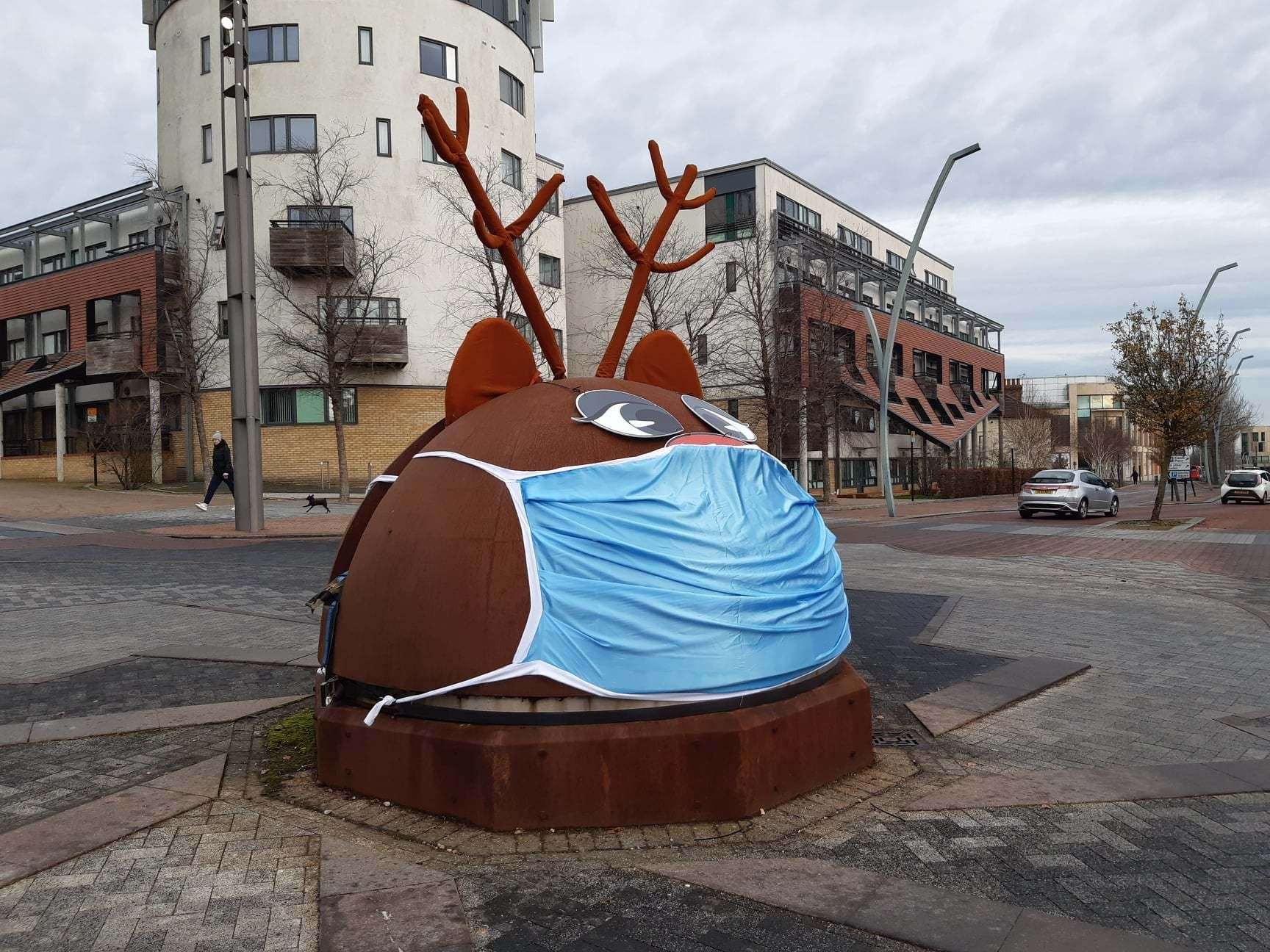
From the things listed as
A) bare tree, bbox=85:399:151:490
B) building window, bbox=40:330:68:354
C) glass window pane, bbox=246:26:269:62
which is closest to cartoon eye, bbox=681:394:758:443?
bare tree, bbox=85:399:151:490

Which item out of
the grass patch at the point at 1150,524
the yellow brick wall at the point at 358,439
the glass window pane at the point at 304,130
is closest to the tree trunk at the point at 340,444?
the yellow brick wall at the point at 358,439

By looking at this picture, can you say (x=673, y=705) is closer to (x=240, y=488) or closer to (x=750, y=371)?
(x=240, y=488)

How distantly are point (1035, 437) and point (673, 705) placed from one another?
70667 millimetres

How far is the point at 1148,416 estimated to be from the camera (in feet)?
83.4

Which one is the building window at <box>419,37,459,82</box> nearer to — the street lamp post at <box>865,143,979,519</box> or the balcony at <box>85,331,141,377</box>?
the balcony at <box>85,331,141,377</box>

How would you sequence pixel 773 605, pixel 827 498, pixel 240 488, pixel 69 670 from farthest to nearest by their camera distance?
pixel 827 498, pixel 240 488, pixel 69 670, pixel 773 605

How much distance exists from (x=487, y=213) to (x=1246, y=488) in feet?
138

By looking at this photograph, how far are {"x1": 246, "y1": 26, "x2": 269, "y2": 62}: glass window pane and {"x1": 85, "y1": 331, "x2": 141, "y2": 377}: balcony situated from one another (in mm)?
10894

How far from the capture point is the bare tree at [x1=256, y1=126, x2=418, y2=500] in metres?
31.9

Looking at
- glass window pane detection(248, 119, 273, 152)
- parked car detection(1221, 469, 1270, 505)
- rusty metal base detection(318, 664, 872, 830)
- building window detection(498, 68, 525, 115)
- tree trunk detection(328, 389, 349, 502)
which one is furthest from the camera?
parked car detection(1221, 469, 1270, 505)

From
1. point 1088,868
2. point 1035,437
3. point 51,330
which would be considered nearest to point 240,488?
point 1088,868

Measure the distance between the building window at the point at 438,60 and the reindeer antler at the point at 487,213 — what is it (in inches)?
1299

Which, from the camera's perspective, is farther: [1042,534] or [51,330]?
[51,330]

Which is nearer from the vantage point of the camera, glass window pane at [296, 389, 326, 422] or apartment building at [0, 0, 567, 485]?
apartment building at [0, 0, 567, 485]
